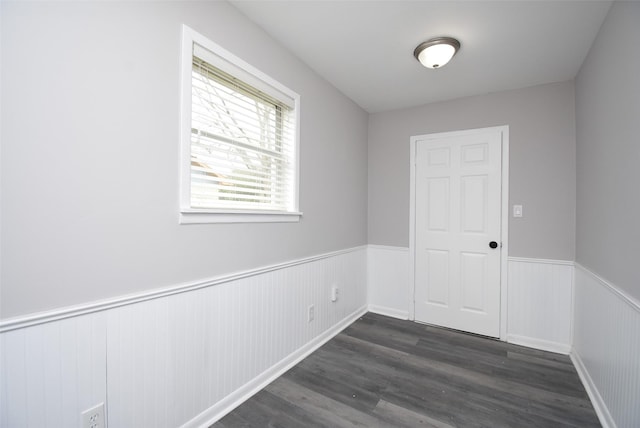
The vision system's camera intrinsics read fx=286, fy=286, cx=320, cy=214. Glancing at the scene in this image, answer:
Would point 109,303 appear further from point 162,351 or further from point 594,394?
point 594,394

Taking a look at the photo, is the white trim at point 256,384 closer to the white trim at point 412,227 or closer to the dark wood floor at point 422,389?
the dark wood floor at point 422,389

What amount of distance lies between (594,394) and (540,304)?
0.92 meters

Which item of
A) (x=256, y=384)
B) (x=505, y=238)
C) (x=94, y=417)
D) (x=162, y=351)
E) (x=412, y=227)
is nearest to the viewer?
(x=94, y=417)

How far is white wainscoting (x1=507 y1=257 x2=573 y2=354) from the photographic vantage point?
8.64 ft

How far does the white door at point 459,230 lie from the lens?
9.68 ft

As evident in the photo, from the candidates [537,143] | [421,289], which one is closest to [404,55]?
[537,143]

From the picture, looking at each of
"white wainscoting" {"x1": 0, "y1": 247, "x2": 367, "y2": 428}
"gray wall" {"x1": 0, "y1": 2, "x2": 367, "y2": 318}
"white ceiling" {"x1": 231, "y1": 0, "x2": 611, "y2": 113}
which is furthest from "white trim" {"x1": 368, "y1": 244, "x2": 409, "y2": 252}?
"gray wall" {"x1": 0, "y1": 2, "x2": 367, "y2": 318}

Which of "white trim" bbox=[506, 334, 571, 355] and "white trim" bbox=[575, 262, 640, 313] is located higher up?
"white trim" bbox=[575, 262, 640, 313]

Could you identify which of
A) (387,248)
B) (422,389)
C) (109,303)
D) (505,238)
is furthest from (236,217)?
(505,238)

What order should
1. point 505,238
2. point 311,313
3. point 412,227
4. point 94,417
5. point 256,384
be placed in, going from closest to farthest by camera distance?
point 94,417
point 256,384
point 311,313
point 505,238
point 412,227

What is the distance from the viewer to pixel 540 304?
274 cm

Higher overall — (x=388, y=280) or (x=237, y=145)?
(x=237, y=145)

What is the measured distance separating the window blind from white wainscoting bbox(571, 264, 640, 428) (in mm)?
2140

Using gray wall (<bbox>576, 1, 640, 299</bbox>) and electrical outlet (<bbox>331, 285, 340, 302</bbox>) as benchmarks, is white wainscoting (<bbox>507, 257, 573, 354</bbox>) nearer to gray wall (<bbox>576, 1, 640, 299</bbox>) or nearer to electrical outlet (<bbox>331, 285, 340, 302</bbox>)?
gray wall (<bbox>576, 1, 640, 299</bbox>)
